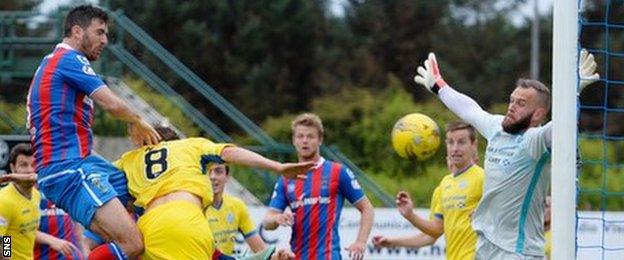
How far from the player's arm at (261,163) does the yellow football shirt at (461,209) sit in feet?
7.62

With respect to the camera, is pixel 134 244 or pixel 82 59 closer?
pixel 134 244

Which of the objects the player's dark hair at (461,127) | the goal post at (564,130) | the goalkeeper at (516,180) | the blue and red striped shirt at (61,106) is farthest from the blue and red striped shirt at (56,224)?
the goal post at (564,130)

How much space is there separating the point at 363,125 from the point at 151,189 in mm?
23669

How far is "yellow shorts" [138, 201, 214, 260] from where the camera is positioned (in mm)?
7660

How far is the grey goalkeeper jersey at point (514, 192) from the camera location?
8227 mm

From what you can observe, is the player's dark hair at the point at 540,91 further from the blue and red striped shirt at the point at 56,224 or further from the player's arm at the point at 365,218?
the blue and red striped shirt at the point at 56,224

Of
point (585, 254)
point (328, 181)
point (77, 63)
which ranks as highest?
point (77, 63)

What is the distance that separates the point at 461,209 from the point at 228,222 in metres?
2.27

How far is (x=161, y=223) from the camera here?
25.3 feet

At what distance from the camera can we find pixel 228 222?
1126 cm

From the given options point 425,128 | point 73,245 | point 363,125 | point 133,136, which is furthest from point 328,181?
point 363,125

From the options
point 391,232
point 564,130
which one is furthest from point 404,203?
point 391,232

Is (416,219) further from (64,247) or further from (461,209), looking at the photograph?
(64,247)

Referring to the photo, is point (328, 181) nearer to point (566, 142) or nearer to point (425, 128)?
point (425, 128)
